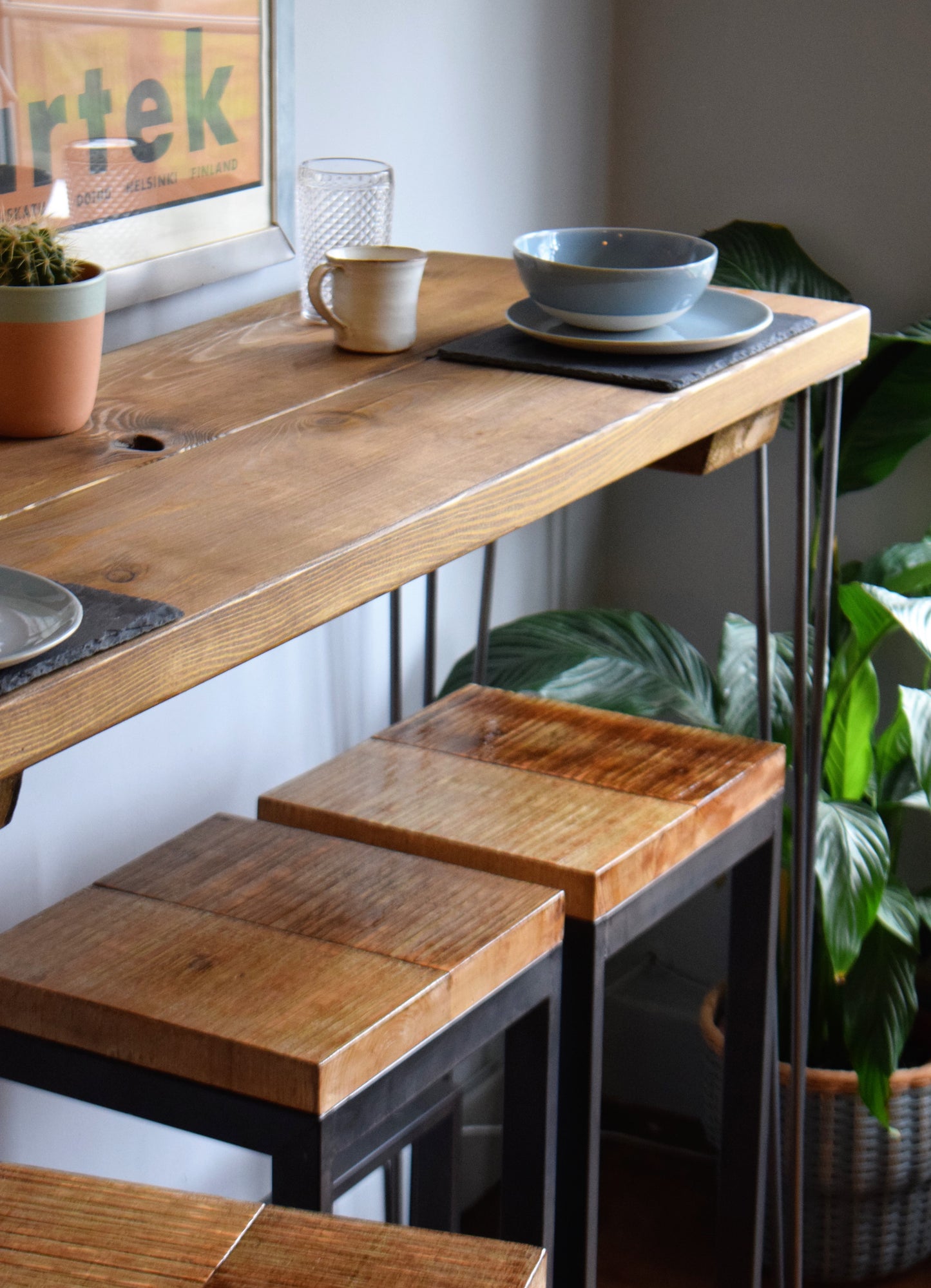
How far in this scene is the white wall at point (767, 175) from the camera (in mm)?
2230

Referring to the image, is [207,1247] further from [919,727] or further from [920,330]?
[920,330]

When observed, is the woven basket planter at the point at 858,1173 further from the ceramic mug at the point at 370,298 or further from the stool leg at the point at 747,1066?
the ceramic mug at the point at 370,298

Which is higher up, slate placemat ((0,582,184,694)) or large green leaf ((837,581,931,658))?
slate placemat ((0,582,184,694))

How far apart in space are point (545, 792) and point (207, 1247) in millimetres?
763

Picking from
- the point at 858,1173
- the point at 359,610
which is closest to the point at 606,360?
the point at 359,610

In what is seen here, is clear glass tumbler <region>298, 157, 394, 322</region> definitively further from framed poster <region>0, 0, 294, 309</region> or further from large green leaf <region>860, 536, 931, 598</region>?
large green leaf <region>860, 536, 931, 598</region>

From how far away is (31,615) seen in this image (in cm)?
84

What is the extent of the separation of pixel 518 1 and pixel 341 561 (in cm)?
138

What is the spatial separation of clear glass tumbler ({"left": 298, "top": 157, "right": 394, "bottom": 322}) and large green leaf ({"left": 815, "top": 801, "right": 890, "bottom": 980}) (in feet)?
2.80

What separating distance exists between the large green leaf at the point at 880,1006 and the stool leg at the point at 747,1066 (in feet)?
0.68

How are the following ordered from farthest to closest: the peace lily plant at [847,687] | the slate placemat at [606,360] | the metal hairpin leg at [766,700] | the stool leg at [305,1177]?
the peace lily plant at [847,687], the metal hairpin leg at [766,700], the slate placemat at [606,360], the stool leg at [305,1177]

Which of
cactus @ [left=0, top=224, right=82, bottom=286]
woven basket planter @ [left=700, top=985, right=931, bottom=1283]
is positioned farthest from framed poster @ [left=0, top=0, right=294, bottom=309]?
woven basket planter @ [left=700, top=985, right=931, bottom=1283]

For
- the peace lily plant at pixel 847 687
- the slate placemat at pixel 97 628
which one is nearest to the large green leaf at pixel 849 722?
the peace lily plant at pixel 847 687

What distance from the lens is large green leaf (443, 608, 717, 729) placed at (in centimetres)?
201
